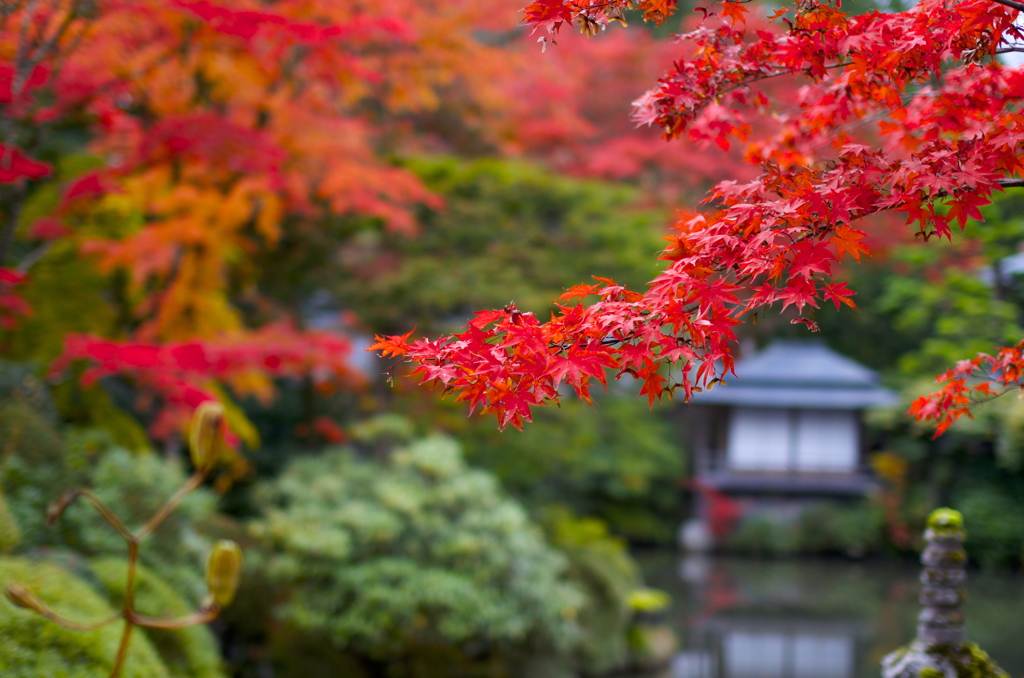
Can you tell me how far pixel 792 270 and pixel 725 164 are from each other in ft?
31.6

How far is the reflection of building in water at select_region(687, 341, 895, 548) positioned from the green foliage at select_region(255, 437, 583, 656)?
299 inches

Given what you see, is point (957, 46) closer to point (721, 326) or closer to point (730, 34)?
point (730, 34)

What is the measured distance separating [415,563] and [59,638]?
2637 millimetres

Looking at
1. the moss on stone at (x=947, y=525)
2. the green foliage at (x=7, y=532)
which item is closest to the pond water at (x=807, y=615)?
A: the moss on stone at (x=947, y=525)

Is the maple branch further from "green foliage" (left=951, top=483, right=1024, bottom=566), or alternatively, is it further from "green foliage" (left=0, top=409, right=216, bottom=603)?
"green foliage" (left=951, top=483, right=1024, bottom=566)

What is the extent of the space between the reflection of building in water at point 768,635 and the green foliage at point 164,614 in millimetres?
4661

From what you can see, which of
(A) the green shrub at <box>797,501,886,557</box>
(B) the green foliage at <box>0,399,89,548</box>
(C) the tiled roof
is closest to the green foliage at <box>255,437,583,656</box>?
(B) the green foliage at <box>0,399,89,548</box>

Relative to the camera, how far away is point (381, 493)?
5.14 meters

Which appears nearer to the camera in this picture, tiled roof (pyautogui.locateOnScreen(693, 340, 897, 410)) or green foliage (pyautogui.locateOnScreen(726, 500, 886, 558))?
green foliage (pyautogui.locateOnScreen(726, 500, 886, 558))

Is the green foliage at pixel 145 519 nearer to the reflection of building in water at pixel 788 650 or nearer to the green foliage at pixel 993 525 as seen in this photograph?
the reflection of building in water at pixel 788 650

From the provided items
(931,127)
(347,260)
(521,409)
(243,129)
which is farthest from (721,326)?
(347,260)

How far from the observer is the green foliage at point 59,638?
92.0 inches

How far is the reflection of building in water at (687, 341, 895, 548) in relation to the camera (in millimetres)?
12359

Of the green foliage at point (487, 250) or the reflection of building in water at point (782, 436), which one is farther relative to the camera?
the reflection of building in water at point (782, 436)
